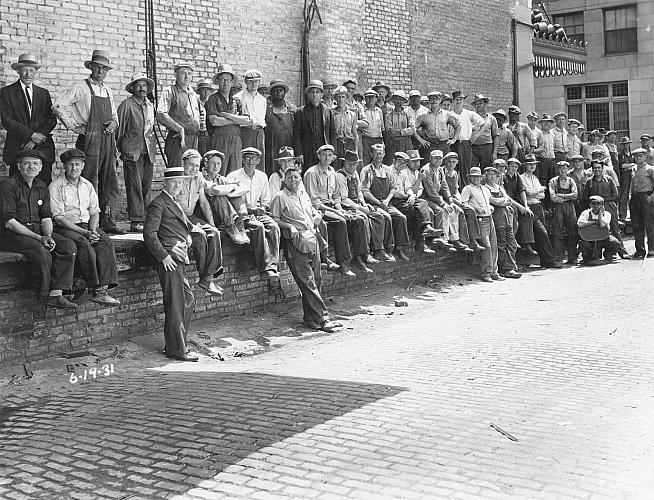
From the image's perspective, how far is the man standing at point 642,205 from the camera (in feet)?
57.3

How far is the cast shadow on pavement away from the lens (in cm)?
557

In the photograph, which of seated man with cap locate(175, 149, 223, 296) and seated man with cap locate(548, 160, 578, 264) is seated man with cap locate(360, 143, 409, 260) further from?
seated man with cap locate(548, 160, 578, 264)

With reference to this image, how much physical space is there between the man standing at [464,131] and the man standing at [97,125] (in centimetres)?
768

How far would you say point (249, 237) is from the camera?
11.1 m

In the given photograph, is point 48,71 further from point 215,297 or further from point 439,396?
point 439,396

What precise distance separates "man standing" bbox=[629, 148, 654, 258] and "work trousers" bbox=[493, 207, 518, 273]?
3.35m

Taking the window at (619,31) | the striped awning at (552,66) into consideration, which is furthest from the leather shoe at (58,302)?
the window at (619,31)

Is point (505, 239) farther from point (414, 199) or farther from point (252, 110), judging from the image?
point (252, 110)

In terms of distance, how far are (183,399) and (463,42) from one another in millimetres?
15922

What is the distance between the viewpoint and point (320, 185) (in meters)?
12.6

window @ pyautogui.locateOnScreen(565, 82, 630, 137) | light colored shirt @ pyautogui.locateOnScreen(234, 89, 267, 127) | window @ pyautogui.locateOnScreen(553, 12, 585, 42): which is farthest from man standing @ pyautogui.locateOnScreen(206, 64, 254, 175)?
window @ pyautogui.locateOnScreen(553, 12, 585, 42)

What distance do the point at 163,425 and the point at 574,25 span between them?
26513 millimetres

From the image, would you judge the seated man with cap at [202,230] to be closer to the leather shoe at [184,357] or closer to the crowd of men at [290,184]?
the crowd of men at [290,184]

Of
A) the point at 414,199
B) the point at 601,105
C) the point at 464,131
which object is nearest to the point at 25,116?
the point at 414,199
